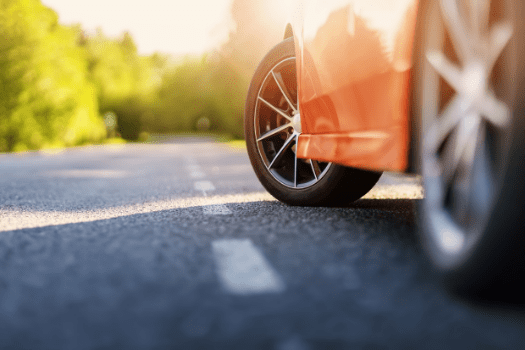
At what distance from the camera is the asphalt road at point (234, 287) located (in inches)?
59.6

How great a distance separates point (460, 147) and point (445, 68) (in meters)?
0.30

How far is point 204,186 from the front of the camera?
19.0ft

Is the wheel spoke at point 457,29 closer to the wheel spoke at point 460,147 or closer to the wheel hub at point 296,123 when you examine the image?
the wheel spoke at point 460,147

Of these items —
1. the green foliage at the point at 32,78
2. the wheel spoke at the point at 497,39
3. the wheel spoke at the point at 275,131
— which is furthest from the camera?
the green foliage at the point at 32,78

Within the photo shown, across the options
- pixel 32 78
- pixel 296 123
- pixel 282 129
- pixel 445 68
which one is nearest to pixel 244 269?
pixel 445 68

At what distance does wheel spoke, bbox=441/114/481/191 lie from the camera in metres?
1.79

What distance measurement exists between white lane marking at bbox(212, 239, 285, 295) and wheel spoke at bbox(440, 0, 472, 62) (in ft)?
3.12

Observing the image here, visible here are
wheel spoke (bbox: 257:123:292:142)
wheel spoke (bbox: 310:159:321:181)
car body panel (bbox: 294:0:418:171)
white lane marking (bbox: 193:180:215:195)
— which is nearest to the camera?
car body panel (bbox: 294:0:418:171)

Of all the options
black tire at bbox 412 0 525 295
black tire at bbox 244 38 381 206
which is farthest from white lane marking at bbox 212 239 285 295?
black tire at bbox 244 38 381 206

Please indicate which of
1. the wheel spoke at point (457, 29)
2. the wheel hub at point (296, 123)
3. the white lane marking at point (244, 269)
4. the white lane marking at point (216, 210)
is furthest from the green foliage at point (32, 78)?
the wheel spoke at point (457, 29)

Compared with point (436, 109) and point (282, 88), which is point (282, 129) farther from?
point (436, 109)

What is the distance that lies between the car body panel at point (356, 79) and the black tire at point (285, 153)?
32cm

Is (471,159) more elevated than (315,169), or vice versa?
(471,159)

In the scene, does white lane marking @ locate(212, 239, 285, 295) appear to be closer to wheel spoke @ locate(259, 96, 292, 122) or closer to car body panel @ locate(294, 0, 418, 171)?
car body panel @ locate(294, 0, 418, 171)
